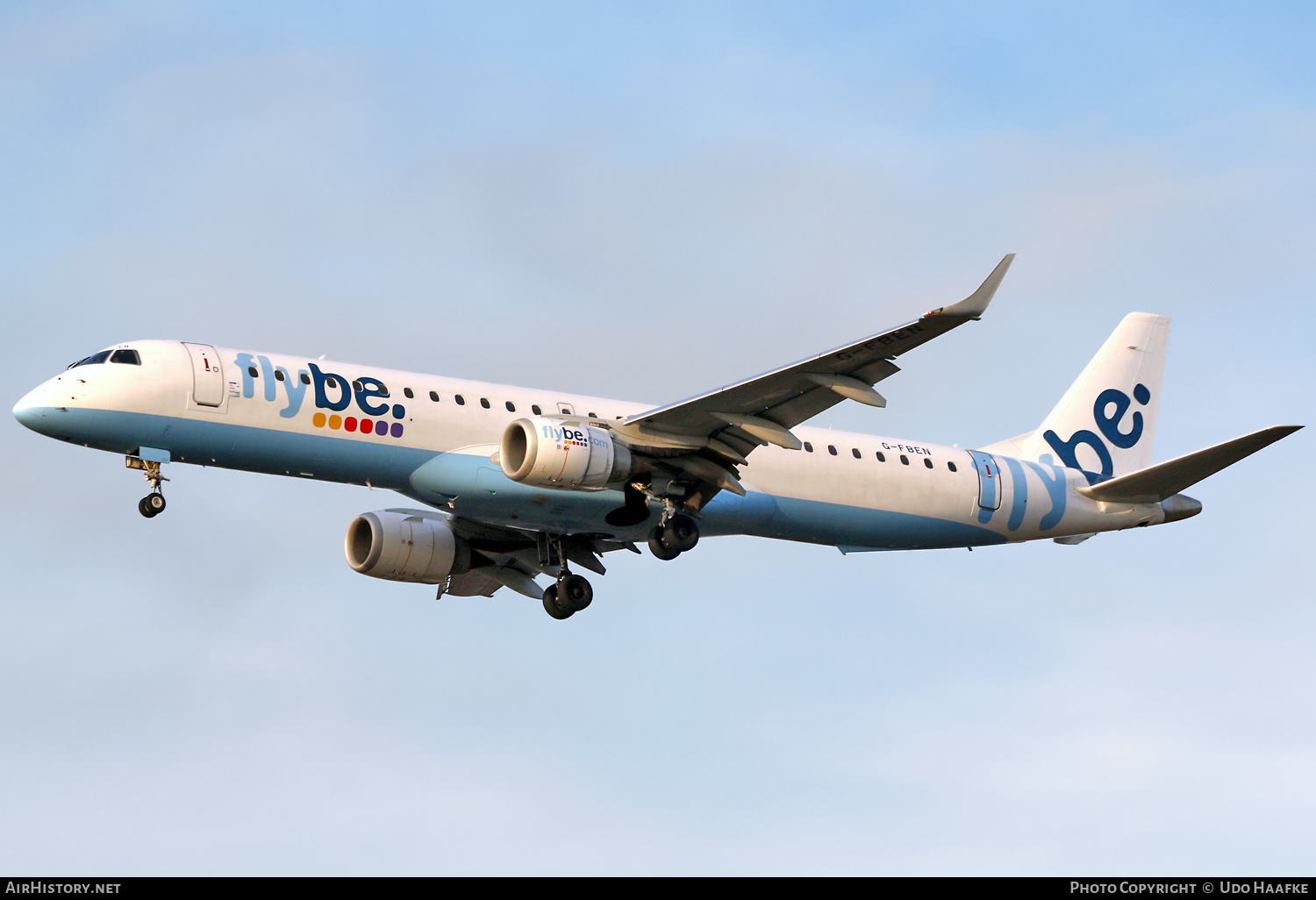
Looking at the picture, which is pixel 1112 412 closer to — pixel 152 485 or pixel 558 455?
pixel 558 455

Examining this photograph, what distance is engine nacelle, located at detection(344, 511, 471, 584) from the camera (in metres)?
40.7

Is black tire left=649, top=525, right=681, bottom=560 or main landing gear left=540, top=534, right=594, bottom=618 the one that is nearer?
black tire left=649, top=525, right=681, bottom=560

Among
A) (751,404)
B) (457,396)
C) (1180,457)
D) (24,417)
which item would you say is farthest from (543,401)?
(1180,457)

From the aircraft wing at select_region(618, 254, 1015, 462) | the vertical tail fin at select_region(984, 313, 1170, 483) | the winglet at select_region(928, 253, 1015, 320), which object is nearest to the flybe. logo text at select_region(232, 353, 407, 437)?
the aircraft wing at select_region(618, 254, 1015, 462)

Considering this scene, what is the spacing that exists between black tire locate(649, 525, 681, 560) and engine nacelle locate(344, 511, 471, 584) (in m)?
5.68

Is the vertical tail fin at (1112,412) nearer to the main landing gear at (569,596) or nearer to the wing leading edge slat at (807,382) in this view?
the wing leading edge slat at (807,382)

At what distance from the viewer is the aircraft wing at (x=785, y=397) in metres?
32.5

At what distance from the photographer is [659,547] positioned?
37781mm

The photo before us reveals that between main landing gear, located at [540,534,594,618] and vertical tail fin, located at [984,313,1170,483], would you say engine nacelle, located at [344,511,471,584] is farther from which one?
vertical tail fin, located at [984,313,1170,483]

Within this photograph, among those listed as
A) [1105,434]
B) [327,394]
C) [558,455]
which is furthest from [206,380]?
[1105,434]

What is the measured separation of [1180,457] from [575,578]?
1428 centimetres

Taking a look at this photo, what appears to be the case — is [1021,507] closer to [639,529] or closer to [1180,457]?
[1180,457]

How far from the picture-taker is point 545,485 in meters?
34.8

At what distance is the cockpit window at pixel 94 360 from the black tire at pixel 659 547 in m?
12.1
